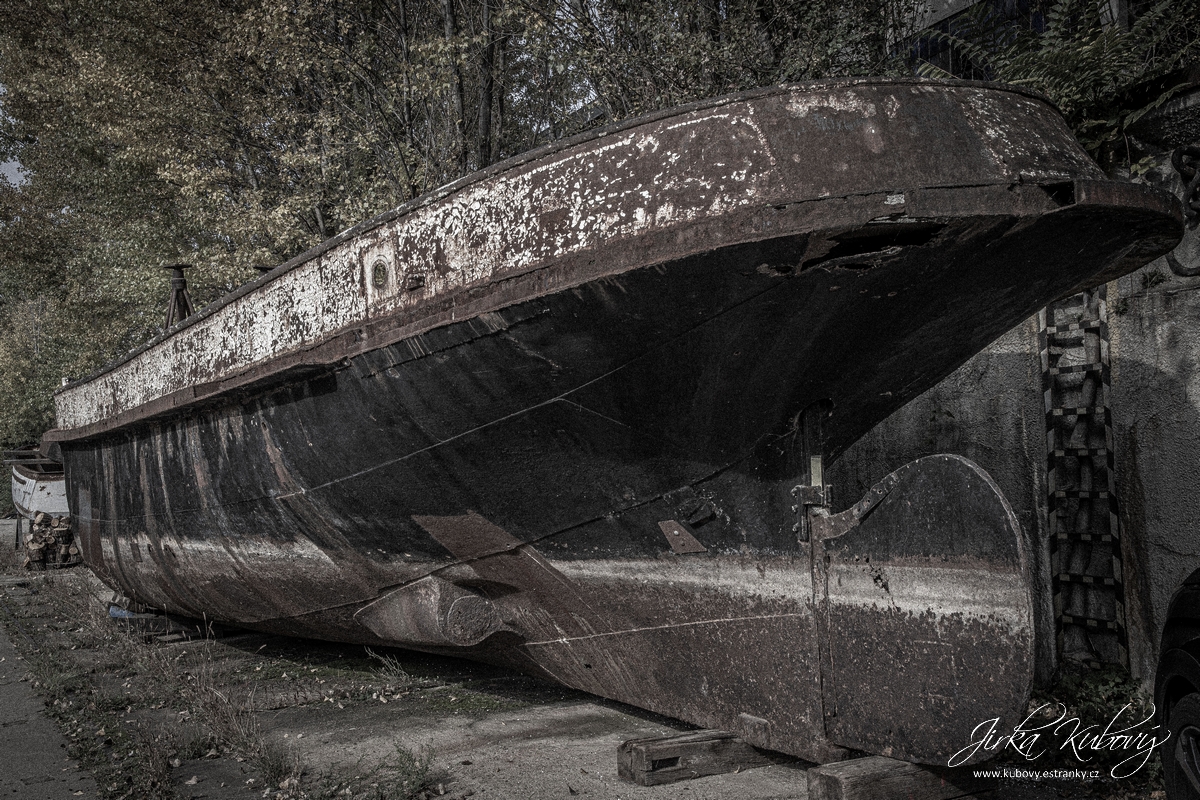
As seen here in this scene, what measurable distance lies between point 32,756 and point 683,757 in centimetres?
274

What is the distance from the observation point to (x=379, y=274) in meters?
3.24

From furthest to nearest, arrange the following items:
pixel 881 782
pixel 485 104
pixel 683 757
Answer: pixel 485 104
pixel 683 757
pixel 881 782

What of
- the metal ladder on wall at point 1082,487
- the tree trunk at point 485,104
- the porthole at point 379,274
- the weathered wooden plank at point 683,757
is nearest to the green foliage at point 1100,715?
the metal ladder on wall at point 1082,487

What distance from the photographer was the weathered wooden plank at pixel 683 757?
118 inches

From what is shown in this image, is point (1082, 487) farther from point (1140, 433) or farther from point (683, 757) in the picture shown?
point (683, 757)

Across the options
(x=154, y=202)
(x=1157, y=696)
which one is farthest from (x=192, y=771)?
(x=154, y=202)

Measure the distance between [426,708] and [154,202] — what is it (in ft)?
44.0

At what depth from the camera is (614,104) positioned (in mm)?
8461

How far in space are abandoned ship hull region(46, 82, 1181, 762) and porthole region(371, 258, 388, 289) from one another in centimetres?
2

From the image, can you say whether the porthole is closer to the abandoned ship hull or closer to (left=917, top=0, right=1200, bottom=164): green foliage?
the abandoned ship hull

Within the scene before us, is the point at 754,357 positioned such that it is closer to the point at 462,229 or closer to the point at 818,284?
the point at 818,284

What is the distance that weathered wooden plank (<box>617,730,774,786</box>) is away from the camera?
118 inches

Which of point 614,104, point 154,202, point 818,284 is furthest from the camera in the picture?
point 154,202

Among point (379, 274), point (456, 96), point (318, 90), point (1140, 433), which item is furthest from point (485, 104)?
point (1140, 433)
